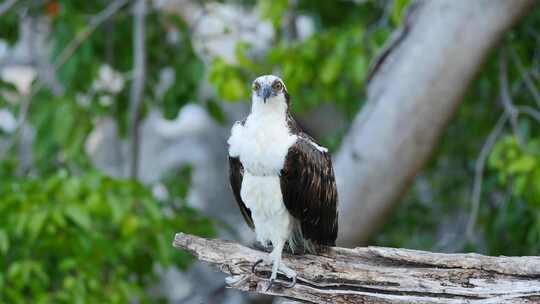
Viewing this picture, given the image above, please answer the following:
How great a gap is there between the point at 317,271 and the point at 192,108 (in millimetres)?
11211

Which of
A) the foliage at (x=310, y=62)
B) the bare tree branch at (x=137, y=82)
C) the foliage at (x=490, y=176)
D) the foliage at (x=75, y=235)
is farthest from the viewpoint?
the bare tree branch at (x=137, y=82)

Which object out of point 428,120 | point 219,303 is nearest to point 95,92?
point 219,303

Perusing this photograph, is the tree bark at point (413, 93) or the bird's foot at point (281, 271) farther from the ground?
the tree bark at point (413, 93)

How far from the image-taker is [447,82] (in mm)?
5805

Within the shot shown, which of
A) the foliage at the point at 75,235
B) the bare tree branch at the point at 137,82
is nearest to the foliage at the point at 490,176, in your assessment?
the foliage at the point at 75,235

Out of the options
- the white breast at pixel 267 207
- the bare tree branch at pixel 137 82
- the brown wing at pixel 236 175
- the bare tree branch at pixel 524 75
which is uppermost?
the bare tree branch at pixel 524 75

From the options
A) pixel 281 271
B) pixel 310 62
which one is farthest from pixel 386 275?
pixel 310 62

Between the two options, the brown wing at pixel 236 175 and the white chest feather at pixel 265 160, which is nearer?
the white chest feather at pixel 265 160

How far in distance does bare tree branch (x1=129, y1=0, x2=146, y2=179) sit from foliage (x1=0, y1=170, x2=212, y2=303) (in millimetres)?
859

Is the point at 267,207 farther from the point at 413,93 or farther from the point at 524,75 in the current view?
the point at 524,75

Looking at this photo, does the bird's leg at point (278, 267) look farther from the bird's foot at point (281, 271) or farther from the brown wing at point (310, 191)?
the brown wing at point (310, 191)

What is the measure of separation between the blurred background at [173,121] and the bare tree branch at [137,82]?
0.01m

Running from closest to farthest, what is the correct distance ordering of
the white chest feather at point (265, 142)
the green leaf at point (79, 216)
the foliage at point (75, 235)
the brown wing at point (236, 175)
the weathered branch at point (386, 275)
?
the weathered branch at point (386, 275) < the white chest feather at point (265, 142) < the brown wing at point (236, 175) < the green leaf at point (79, 216) < the foliage at point (75, 235)

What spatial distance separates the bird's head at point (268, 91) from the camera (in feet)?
12.4
